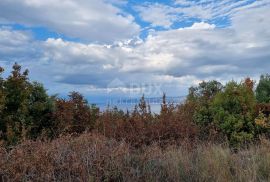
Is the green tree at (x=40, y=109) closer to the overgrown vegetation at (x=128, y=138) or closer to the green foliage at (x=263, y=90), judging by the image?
the overgrown vegetation at (x=128, y=138)

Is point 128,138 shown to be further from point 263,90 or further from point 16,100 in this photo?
point 263,90

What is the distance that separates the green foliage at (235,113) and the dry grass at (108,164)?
4586mm

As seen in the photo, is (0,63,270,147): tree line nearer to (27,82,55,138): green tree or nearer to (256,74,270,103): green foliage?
(27,82,55,138): green tree

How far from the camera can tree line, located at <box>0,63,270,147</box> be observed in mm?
10648

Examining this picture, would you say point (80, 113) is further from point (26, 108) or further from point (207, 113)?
point (207, 113)

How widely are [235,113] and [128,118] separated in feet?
11.5

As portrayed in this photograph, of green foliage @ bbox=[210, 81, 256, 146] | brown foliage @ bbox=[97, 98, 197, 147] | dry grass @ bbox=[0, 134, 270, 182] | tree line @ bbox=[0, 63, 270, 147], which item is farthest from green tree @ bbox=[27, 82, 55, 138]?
green foliage @ bbox=[210, 81, 256, 146]

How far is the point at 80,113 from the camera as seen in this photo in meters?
12.4

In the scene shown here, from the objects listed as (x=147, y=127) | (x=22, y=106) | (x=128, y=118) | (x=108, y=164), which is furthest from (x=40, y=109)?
(x=108, y=164)

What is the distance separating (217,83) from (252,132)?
9.04 metres

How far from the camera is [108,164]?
6508mm

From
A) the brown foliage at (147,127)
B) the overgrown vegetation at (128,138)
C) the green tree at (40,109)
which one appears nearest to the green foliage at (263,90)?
the overgrown vegetation at (128,138)

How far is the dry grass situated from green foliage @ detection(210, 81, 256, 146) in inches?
181

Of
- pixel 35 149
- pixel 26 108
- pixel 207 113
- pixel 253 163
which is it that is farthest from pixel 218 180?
pixel 207 113
